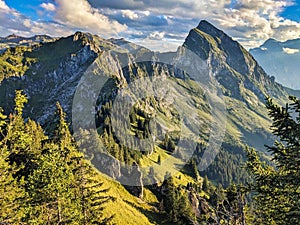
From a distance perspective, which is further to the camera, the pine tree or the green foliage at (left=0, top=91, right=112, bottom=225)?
the green foliage at (left=0, top=91, right=112, bottom=225)

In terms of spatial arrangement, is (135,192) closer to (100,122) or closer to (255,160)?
(255,160)

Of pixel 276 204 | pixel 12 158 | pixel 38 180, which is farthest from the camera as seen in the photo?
pixel 12 158

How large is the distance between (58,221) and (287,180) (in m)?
19.5

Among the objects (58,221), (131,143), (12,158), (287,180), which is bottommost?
(131,143)

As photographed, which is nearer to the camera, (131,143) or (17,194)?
(17,194)

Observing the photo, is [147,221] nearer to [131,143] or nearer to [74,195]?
[74,195]

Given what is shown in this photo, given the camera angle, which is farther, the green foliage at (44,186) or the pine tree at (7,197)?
the green foliage at (44,186)

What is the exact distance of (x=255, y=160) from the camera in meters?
25.8

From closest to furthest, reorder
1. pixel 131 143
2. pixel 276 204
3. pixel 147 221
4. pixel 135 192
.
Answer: pixel 276 204 < pixel 147 221 < pixel 135 192 < pixel 131 143

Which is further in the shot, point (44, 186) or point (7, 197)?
point (44, 186)

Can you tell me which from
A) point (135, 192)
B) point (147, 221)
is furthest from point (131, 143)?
point (147, 221)

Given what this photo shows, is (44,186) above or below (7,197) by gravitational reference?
below

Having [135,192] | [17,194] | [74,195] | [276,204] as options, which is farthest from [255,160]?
[135,192]

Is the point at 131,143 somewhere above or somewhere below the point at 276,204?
below
